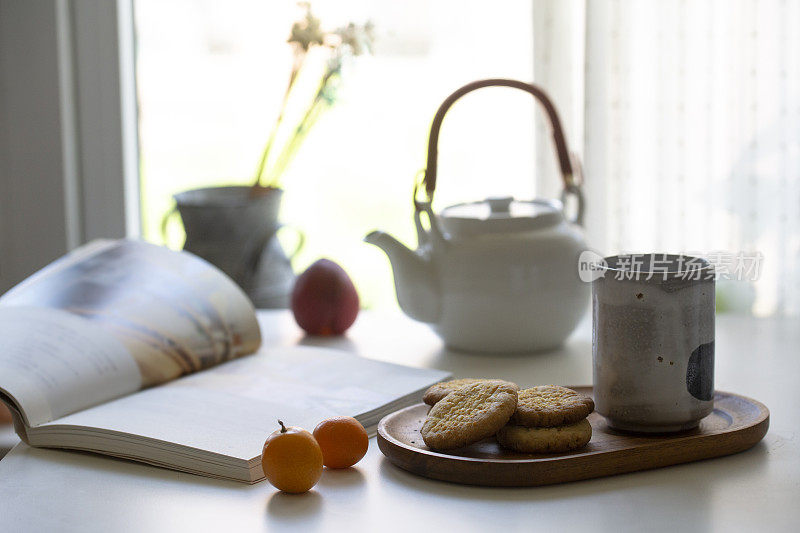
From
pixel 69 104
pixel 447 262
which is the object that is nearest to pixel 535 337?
pixel 447 262

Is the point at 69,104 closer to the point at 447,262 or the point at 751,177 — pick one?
the point at 447,262

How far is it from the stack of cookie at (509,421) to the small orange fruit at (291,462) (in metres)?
0.09

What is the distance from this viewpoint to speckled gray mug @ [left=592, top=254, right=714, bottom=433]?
71 centimetres

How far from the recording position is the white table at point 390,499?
24.5 inches

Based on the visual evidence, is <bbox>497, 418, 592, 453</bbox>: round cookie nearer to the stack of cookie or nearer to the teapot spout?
the stack of cookie

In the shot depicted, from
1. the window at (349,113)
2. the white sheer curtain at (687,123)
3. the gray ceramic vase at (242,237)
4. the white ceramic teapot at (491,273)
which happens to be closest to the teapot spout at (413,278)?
the white ceramic teapot at (491,273)

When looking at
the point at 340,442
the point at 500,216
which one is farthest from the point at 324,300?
the point at 340,442

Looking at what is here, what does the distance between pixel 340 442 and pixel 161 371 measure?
33 centimetres

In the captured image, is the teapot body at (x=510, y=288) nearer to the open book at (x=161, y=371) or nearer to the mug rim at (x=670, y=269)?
the open book at (x=161, y=371)

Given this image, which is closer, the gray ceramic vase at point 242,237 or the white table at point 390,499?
the white table at point 390,499

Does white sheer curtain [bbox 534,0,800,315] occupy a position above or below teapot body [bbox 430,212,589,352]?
above

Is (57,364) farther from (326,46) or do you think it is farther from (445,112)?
(326,46)

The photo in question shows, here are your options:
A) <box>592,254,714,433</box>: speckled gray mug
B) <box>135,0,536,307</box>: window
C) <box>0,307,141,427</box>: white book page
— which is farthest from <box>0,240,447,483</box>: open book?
<box>135,0,536,307</box>: window

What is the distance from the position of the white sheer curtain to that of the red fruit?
0.54 metres
